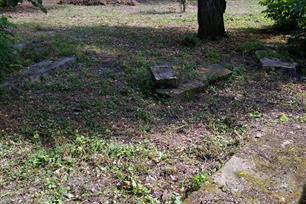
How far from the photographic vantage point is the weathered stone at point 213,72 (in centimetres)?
556

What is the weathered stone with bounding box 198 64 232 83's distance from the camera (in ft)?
18.2

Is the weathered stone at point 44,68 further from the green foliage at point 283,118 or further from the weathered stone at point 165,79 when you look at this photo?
the green foliage at point 283,118

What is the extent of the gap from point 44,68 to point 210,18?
3339 mm

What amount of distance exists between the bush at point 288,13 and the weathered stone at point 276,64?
3.18 ft

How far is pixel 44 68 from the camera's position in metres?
5.75

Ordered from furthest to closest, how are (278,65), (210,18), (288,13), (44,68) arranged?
(288,13) → (210,18) → (278,65) → (44,68)

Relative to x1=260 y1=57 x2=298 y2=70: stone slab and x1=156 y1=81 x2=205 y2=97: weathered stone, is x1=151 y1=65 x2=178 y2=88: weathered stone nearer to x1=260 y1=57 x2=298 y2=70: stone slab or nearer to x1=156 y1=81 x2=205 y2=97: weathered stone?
x1=156 y1=81 x2=205 y2=97: weathered stone

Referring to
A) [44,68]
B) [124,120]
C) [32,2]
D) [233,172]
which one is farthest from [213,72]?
[233,172]

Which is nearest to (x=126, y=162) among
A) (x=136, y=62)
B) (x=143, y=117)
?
(x=143, y=117)

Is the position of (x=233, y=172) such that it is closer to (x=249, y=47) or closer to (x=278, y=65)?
(x=278, y=65)

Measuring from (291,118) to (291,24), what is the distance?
4838 mm

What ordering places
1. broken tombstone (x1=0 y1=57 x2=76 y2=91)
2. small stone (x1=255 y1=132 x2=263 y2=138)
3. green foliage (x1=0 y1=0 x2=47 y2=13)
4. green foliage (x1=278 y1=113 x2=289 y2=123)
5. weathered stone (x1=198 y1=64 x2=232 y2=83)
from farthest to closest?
weathered stone (x1=198 y1=64 x2=232 y2=83) → broken tombstone (x1=0 y1=57 x2=76 y2=91) → green foliage (x1=278 y1=113 x2=289 y2=123) → green foliage (x1=0 y1=0 x2=47 y2=13) → small stone (x1=255 y1=132 x2=263 y2=138)

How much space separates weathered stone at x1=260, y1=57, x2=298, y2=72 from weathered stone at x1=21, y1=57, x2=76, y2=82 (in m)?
2.67

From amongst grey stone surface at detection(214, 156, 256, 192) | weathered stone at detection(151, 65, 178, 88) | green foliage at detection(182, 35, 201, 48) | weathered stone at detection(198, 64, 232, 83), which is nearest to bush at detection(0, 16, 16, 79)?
weathered stone at detection(151, 65, 178, 88)
